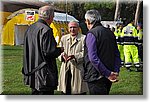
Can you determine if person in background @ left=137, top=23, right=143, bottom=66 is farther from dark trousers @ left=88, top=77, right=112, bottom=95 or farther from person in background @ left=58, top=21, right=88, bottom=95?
person in background @ left=58, top=21, right=88, bottom=95

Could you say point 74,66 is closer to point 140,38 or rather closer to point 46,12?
point 46,12

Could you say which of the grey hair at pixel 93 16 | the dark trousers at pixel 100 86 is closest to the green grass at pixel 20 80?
the dark trousers at pixel 100 86

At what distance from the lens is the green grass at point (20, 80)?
3.76 meters

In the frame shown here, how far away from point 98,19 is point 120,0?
0.49 meters

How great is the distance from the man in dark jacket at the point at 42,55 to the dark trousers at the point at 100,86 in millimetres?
411

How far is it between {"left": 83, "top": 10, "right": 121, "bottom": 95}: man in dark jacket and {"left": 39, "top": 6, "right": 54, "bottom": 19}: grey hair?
1.20 feet

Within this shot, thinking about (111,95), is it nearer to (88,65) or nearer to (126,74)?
(126,74)

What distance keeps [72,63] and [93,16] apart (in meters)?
0.59

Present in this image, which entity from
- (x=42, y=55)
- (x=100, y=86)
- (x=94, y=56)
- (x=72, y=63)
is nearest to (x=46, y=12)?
(x=42, y=55)

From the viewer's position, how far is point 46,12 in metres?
3.53

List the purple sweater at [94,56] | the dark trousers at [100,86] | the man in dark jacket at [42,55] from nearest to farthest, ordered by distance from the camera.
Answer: the purple sweater at [94,56] → the dark trousers at [100,86] → the man in dark jacket at [42,55]

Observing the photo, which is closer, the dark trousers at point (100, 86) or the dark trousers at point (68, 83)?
the dark trousers at point (100, 86)

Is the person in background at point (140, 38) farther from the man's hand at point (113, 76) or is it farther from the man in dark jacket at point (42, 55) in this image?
the man in dark jacket at point (42, 55)

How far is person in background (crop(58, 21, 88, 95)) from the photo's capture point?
12.1ft
